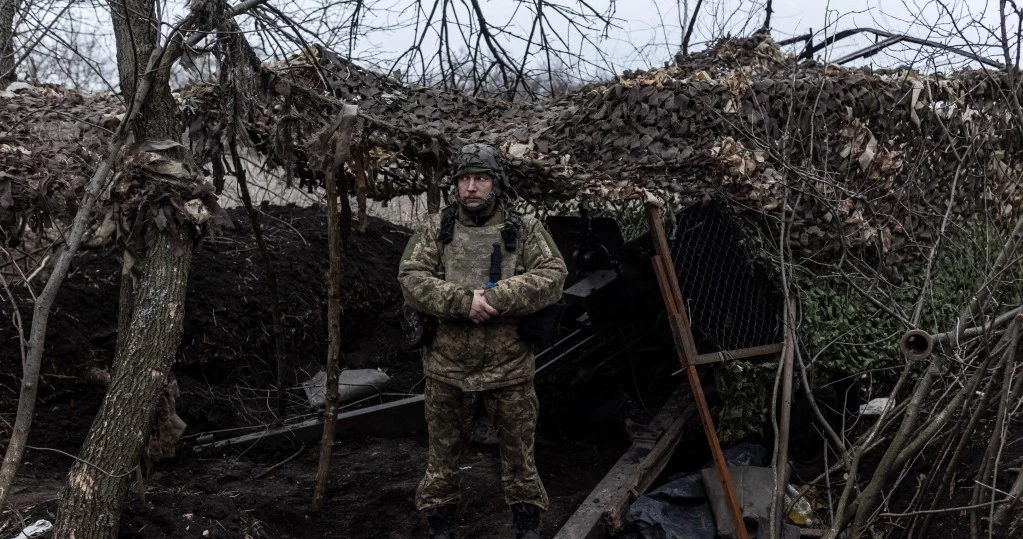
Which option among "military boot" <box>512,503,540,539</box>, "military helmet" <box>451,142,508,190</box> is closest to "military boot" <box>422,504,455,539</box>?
"military boot" <box>512,503,540,539</box>

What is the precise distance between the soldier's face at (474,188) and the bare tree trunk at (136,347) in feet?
4.41

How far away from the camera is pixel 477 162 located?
4.23 meters

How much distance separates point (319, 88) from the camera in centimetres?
577

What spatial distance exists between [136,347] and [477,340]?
161 centimetres

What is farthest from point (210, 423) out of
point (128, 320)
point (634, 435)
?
point (634, 435)

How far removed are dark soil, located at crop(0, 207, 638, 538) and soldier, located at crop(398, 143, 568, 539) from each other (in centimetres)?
57

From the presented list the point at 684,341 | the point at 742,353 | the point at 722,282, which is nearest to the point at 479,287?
the point at 684,341

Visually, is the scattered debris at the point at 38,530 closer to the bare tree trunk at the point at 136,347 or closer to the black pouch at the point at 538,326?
the bare tree trunk at the point at 136,347

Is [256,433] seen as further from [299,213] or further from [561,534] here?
[299,213]

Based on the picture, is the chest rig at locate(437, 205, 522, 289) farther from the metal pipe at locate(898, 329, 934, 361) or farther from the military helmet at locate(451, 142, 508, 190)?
the metal pipe at locate(898, 329, 934, 361)

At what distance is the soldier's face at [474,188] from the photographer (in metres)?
4.26

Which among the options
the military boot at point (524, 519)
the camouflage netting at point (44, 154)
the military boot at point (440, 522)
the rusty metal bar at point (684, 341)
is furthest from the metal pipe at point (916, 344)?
the camouflage netting at point (44, 154)

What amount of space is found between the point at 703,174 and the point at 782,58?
243 centimetres

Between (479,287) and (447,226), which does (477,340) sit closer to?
(479,287)
